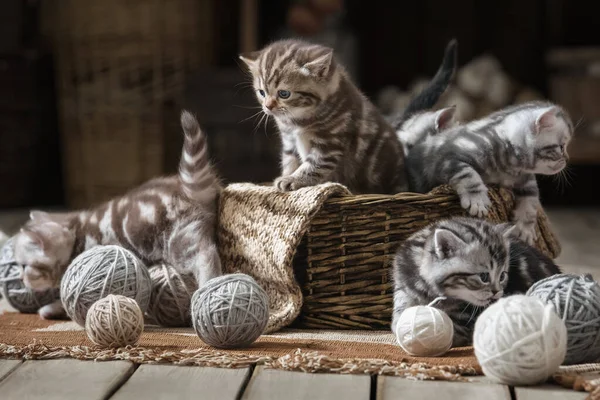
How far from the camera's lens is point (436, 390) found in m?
1.65

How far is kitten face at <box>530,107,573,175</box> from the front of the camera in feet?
7.22

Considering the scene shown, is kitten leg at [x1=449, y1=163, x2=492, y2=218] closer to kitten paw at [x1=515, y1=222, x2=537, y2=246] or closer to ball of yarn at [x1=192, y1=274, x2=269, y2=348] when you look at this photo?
kitten paw at [x1=515, y1=222, x2=537, y2=246]

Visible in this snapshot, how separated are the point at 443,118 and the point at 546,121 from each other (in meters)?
0.42

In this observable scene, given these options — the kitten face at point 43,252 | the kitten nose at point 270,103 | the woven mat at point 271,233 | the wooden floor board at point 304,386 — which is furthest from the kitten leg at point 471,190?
the kitten face at point 43,252

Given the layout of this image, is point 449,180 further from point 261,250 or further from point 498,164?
point 261,250

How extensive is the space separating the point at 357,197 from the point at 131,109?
269 centimetres

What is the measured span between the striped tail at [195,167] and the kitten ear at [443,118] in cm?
67

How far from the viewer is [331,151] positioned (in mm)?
2312

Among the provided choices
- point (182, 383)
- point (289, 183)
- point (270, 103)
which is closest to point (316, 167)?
point (289, 183)

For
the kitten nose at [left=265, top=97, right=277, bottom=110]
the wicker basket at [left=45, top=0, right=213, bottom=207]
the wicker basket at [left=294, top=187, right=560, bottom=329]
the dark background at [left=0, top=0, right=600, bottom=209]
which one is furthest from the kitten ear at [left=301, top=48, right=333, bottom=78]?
the wicker basket at [left=45, top=0, right=213, bottom=207]

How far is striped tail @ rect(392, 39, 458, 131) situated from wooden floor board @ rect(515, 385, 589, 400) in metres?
1.31

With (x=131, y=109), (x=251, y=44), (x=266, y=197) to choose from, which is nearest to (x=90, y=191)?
(x=131, y=109)

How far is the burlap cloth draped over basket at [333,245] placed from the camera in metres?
2.14

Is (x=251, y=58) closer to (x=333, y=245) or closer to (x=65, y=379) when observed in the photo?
(x=333, y=245)
